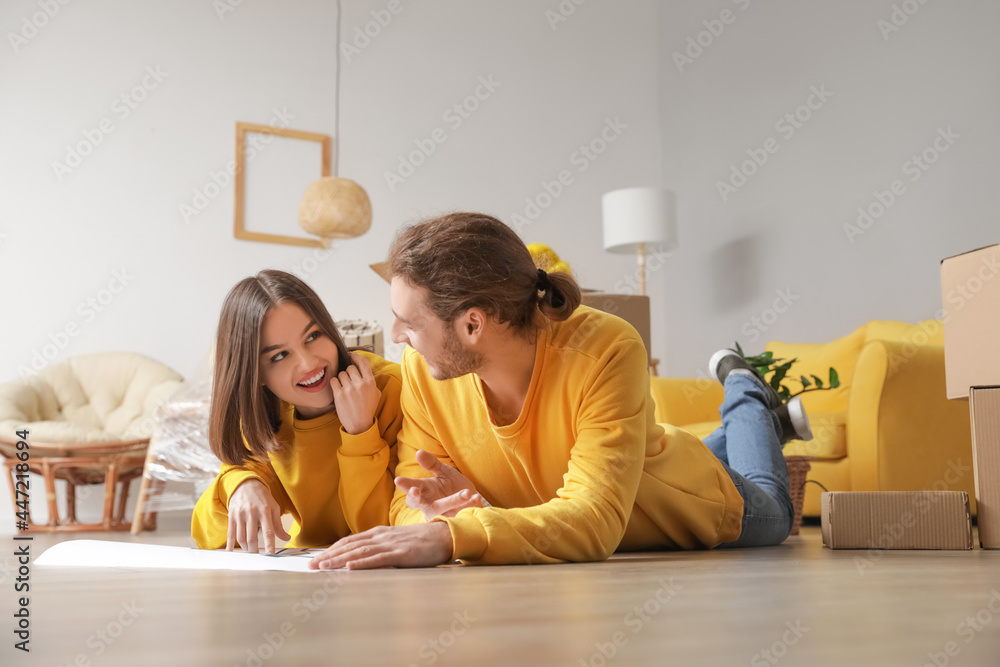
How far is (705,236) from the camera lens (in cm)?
489

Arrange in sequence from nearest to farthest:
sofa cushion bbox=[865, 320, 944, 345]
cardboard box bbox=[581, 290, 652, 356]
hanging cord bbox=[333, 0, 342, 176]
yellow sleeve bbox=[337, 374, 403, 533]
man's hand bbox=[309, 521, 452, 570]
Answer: man's hand bbox=[309, 521, 452, 570] < yellow sleeve bbox=[337, 374, 403, 533] < cardboard box bbox=[581, 290, 652, 356] < sofa cushion bbox=[865, 320, 944, 345] < hanging cord bbox=[333, 0, 342, 176]

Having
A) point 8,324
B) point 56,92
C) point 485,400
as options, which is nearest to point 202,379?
point 8,324

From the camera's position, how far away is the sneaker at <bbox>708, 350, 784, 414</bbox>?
6.34ft

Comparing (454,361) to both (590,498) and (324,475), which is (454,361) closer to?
(590,498)

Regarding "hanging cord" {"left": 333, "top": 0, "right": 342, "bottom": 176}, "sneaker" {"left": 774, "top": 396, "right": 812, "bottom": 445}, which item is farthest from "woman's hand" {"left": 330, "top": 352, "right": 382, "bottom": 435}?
"hanging cord" {"left": 333, "top": 0, "right": 342, "bottom": 176}

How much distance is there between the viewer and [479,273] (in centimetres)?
127

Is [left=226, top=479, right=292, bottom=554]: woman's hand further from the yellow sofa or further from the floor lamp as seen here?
the floor lamp

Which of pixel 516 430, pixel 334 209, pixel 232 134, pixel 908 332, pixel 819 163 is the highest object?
pixel 232 134

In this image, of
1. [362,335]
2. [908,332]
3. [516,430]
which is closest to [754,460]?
[516,430]

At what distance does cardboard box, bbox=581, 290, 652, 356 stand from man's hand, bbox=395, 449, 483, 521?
3.56 feet

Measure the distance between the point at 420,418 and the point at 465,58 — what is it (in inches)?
152

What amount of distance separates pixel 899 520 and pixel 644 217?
2982mm

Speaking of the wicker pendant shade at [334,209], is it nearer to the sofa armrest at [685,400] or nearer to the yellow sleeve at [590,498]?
the sofa armrest at [685,400]

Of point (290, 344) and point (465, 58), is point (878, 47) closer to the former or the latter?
point (465, 58)
